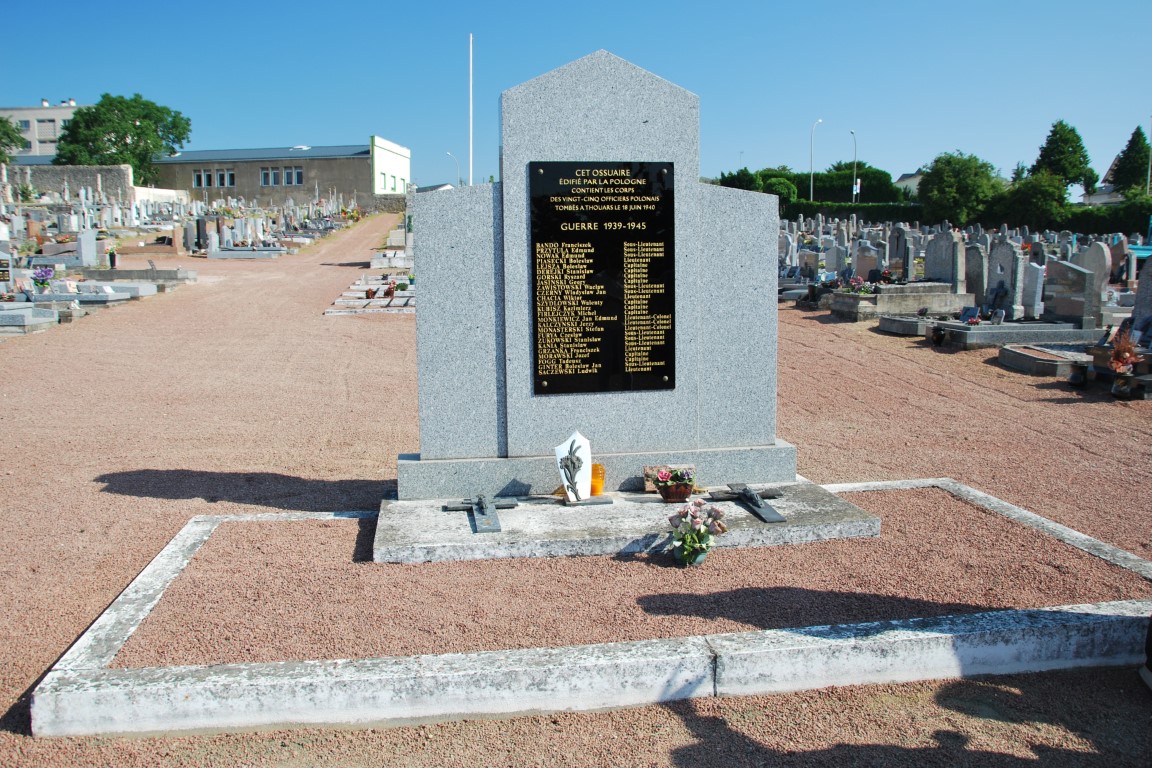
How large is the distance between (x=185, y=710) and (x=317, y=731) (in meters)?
0.56

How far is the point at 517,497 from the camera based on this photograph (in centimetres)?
618

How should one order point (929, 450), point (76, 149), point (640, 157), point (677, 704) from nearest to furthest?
point (677, 704) → point (640, 157) → point (929, 450) → point (76, 149)

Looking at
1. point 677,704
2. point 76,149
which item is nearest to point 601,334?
point 677,704

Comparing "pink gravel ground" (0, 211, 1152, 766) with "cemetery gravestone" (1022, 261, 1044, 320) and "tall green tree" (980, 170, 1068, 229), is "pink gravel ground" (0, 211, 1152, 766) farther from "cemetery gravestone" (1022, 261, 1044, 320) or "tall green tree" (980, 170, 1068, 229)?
"tall green tree" (980, 170, 1068, 229)

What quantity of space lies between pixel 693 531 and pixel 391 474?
3.55 m

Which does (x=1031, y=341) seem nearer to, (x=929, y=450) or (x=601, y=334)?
(x=929, y=450)

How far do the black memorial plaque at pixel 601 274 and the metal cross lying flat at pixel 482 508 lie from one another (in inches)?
32.8

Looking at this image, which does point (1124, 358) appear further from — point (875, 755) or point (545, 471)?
point (875, 755)

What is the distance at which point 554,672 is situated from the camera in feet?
12.9

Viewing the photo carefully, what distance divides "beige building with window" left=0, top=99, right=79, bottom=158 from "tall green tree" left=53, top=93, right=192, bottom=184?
18246 millimetres

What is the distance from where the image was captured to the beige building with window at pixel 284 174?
8456 centimetres

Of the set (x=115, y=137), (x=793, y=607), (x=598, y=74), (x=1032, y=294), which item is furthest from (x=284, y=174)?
(x=793, y=607)

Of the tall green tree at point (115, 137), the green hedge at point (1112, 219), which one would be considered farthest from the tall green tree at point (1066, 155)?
the tall green tree at point (115, 137)

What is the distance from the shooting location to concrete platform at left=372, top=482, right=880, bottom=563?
5.30m
